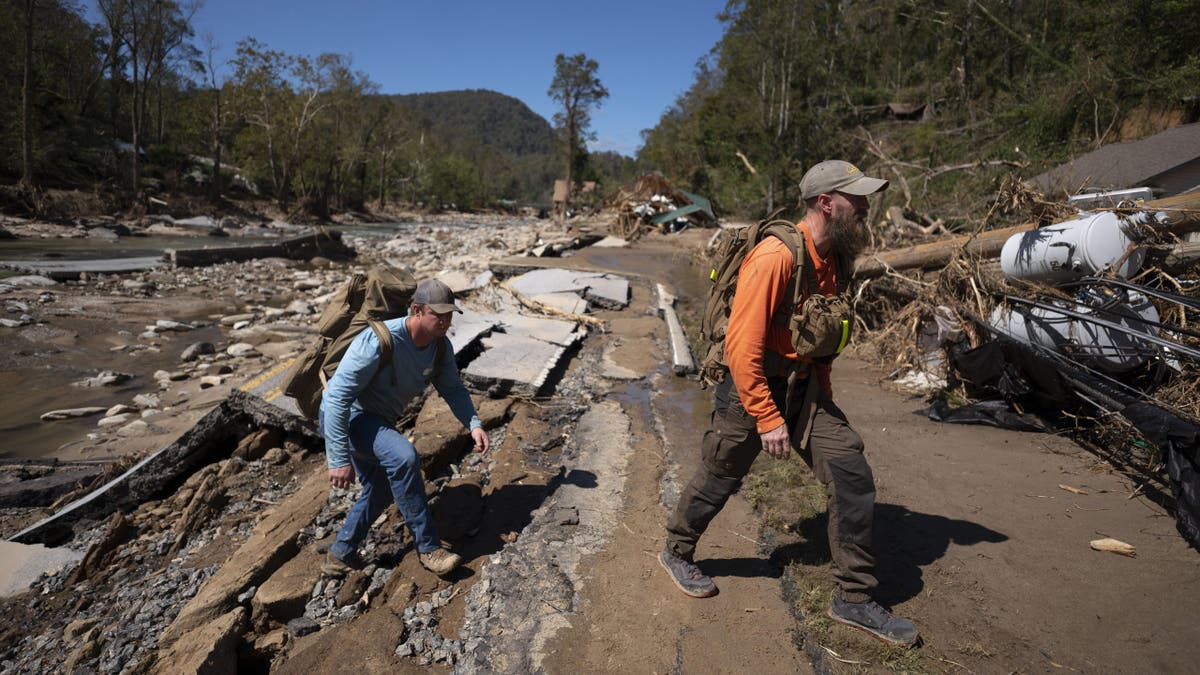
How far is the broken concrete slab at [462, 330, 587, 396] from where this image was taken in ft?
17.6

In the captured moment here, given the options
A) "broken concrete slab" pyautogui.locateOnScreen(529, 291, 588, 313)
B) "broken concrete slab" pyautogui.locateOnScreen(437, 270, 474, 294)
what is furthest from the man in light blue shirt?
"broken concrete slab" pyautogui.locateOnScreen(437, 270, 474, 294)

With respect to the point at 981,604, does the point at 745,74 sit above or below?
above

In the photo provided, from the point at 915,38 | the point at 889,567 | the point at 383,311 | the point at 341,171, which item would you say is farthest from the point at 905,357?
the point at 341,171

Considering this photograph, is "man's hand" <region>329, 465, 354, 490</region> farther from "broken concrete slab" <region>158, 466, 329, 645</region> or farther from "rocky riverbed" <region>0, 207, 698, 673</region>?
"broken concrete slab" <region>158, 466, 329, 645</region>

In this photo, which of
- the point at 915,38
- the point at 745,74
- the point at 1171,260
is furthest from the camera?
the point at 915,38

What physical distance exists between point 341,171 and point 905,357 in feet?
132

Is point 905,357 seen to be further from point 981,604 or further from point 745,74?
point 745,74

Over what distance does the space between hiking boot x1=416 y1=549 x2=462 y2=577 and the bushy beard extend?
231cm

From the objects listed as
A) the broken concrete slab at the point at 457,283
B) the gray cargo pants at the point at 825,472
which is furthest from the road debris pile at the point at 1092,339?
the broken concrete slab at the point at 457,283

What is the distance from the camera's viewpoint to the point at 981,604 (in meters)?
2.47

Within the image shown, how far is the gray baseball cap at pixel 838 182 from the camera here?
7.22 ft

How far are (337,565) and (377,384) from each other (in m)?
0.95

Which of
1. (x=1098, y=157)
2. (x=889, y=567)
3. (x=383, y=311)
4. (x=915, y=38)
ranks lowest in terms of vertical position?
(x=889, y=567)

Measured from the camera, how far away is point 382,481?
9.73ft
